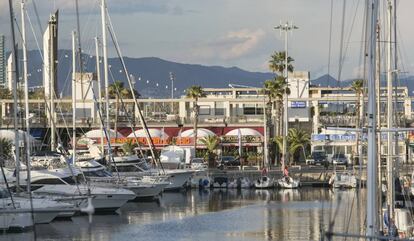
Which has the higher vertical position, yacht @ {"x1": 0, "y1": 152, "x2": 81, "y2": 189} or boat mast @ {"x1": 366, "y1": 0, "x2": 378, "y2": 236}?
boat mast @ {"x1": 366, "y1": 0, "x2": 378, "y2": 236}

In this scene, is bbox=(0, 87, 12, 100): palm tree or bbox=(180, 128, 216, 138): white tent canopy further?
bbox=(0, 87, 12, 100): palm tree

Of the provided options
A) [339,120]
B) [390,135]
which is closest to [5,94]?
[339,120]

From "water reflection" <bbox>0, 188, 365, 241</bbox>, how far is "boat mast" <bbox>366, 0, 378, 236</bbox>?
1232 centimetres

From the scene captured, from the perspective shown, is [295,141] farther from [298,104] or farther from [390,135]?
[390,135]

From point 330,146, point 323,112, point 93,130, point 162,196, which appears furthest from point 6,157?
point 323,112

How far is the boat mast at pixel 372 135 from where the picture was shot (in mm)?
29750

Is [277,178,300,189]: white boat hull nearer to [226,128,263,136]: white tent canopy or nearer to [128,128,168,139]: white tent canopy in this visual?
[226,128,263,136]: white tent canopy

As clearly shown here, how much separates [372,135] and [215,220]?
1431 inches

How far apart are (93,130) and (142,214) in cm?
4992

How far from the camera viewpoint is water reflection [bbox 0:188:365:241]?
2180 inches

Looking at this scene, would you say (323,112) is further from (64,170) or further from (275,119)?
(64,170)

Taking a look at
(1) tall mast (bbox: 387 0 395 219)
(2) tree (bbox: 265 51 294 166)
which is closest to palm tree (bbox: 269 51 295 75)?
(2) tree (bbox: 265 51 294 166)

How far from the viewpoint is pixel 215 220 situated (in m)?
66.1

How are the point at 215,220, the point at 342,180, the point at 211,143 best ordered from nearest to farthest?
the point at 215,220, the point at 342,180, the point at 211,143
